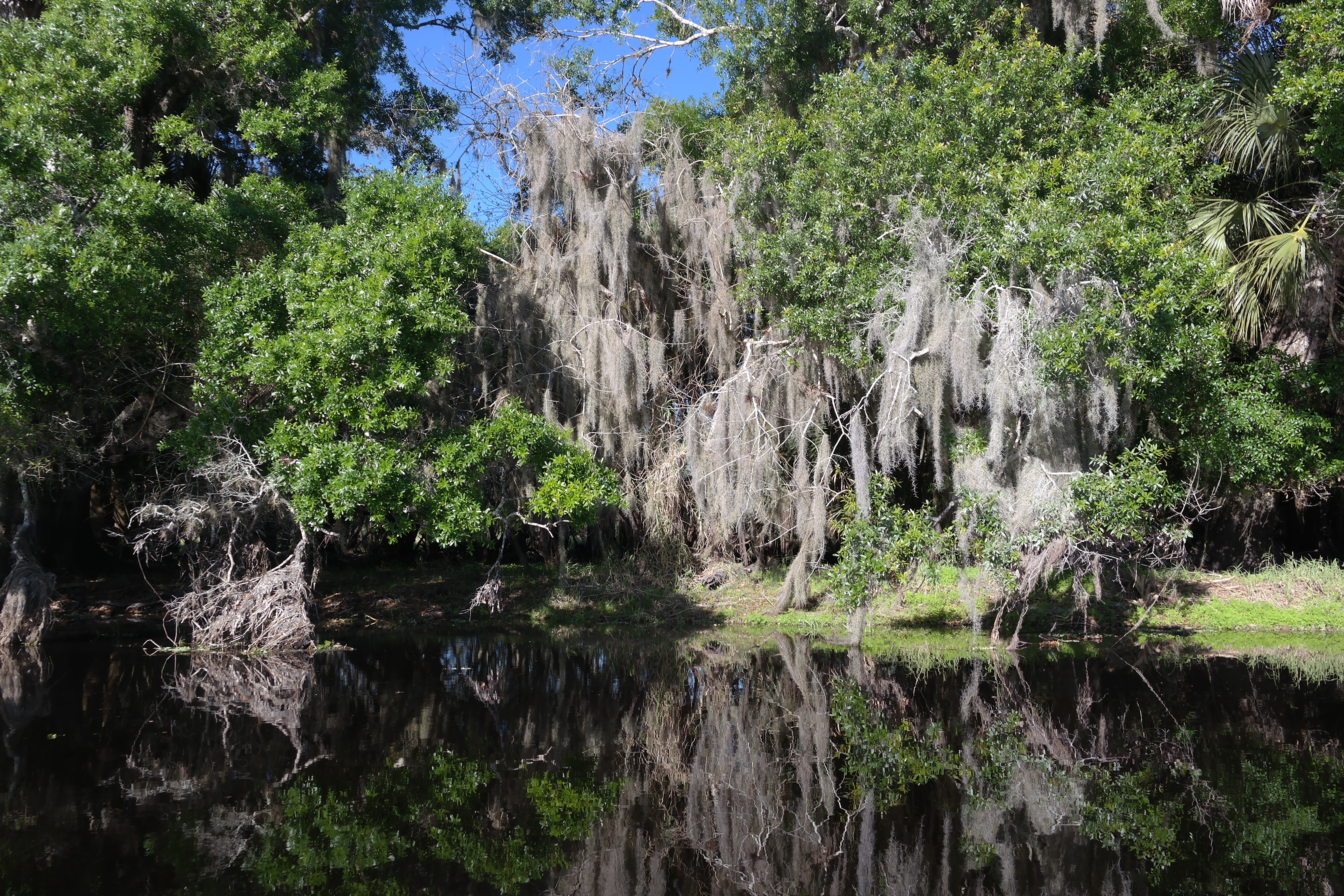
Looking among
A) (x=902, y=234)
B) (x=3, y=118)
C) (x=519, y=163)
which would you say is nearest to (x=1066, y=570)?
(x=902, y=234)

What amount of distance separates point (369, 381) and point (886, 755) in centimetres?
827

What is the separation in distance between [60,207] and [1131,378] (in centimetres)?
1304

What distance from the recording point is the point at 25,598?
11.9 m

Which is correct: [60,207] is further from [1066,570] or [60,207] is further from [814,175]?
[1066,570]

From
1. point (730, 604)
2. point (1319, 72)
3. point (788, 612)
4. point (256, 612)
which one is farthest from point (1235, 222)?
point (256, 612)

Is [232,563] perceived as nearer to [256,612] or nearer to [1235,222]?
[256,612]

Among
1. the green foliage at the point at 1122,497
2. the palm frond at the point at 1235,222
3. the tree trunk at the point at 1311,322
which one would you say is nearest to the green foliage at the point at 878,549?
the green foliage at the point at 1122,497

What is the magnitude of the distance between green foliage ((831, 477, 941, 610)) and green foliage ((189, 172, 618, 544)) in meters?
3.64

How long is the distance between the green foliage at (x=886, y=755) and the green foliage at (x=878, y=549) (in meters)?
3.37

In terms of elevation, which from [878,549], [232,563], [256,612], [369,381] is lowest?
[256,612]

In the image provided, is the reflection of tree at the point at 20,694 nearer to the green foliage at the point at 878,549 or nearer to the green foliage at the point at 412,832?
the green foliage at the point at 412,832

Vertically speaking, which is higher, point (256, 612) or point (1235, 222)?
point (1235, 222)

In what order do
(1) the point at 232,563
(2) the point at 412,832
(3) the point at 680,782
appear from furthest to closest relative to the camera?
(1) the point at 232,563 < (3) the point at 680,782 < (2) the point at 412,832

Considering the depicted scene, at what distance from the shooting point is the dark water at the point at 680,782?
4742 mm
